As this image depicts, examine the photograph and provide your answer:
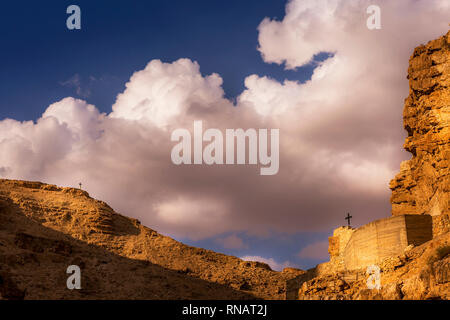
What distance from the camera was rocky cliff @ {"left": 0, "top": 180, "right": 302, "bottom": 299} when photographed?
4800 cm

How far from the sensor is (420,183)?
107 feet

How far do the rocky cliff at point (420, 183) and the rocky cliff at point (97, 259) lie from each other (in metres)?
21.2

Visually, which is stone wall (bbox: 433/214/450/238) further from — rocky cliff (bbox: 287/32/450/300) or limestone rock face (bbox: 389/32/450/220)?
limestone rock face (bbox: 389/32/450/220)

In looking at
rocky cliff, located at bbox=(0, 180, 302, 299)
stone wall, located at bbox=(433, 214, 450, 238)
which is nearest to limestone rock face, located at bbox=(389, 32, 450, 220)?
stone wall, located at bbox=(433, 214, 450, 238)

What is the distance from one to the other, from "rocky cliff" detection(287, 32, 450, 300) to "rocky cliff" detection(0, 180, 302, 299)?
69.6 ft

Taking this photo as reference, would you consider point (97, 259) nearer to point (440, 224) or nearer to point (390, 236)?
point (390, 236)

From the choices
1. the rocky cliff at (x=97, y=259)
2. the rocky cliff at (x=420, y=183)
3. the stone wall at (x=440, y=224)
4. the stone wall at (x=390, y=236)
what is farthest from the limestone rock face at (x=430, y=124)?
the rocky cliff at (x=97, y=259)

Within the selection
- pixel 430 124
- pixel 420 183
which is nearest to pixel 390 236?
pixel 430 124

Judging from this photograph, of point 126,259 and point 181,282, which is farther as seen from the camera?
point 126,259
